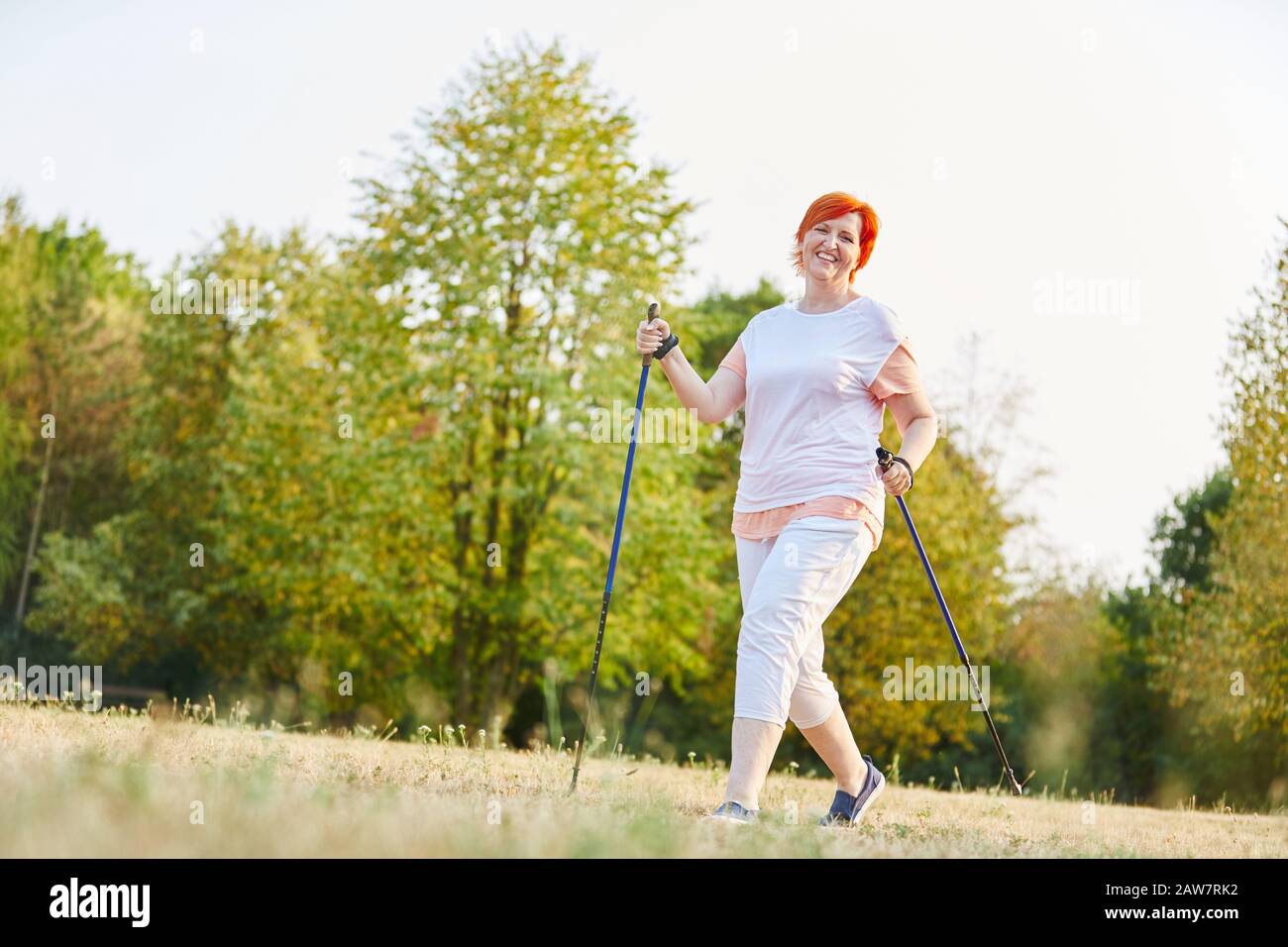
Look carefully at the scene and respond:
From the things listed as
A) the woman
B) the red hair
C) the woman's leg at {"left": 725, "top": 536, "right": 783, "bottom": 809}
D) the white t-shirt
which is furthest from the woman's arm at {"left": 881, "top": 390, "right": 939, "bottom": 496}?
the woman's leg at {"left": 725, "top": 536, "right": 783, "bottom": 809}

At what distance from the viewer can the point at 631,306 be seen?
18281 millimetres

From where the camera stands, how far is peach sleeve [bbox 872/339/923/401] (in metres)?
5.13

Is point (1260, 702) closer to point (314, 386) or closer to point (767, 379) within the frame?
point (767, 379)

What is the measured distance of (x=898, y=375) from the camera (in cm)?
515

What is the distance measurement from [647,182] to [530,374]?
424 cm

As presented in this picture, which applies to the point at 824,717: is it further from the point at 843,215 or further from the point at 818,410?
the point at 843,215

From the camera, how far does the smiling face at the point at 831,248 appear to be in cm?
517

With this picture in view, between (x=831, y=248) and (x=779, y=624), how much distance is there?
1.58m

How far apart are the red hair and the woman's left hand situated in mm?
899

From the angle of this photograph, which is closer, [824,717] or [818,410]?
[818,410]

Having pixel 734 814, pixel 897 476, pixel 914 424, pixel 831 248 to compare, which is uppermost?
pixel 831 248

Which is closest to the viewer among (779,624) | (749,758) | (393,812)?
(393,812)

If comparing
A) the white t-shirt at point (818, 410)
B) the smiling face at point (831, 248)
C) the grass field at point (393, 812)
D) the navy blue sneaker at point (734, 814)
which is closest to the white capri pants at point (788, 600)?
the white t-shirt at point (818, 410)

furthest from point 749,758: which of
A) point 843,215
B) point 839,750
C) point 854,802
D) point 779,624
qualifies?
point 843,215
